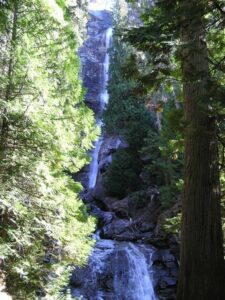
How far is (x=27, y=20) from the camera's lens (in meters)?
6.92

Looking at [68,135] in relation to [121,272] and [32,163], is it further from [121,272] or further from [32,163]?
[121,272]

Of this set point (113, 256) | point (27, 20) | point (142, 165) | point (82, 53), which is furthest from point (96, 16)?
point (27, 20)

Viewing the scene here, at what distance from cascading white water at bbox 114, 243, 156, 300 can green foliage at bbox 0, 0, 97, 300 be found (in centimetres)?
779

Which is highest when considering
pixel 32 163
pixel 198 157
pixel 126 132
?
pixel 126 132

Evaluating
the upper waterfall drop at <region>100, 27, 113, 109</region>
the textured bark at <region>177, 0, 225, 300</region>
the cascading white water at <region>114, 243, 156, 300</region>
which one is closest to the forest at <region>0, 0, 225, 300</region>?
the textured bark at <region>177, 0, 225, 300</region>

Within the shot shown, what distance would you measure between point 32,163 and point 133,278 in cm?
1003

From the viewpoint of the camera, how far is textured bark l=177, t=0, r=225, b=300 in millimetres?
5383

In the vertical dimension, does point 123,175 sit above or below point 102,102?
below

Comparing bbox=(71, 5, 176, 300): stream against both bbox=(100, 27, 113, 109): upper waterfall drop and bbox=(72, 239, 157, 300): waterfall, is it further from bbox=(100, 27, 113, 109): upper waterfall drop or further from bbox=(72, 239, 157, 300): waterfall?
bbox=(100, 27, 113, 109): upper waterfall drop

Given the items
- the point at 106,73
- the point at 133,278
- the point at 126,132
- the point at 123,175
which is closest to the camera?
the point at 133,278

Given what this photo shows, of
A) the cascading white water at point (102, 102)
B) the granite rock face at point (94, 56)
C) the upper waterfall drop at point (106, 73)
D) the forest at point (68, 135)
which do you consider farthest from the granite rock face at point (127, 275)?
the granite rock face at point (94, 56)

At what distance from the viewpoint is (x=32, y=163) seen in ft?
20.0

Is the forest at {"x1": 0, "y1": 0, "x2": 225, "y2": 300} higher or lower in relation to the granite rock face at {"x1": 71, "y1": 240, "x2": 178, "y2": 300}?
higher

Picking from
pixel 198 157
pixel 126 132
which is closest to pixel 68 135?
pixel 198 157
